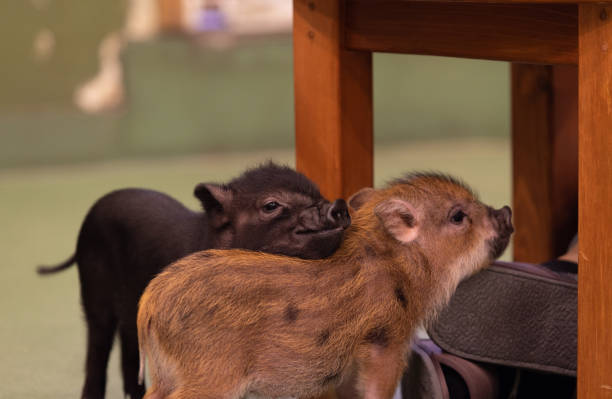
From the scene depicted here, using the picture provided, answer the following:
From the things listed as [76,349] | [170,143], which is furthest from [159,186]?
[76,349]

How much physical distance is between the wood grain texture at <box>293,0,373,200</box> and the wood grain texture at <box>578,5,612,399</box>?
51 cm

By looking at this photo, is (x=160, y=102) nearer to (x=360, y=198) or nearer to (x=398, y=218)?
(x=360, y=198)

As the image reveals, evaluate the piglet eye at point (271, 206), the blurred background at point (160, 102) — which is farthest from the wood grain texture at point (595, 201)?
the blurred background at point (160, 102)

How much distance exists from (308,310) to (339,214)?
173mm

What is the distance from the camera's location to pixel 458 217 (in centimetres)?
163

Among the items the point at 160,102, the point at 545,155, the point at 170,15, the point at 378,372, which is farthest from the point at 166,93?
the point at 378,372

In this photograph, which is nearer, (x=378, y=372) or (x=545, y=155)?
(x=378, y=372)

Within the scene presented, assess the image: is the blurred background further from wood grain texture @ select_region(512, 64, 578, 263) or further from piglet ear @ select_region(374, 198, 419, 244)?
piglet ear @ select_region(374, 198, 419, 244)

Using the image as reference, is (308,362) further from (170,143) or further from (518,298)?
(170,143)

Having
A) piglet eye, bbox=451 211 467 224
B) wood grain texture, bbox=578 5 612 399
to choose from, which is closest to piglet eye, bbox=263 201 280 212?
piglet eye, bbox=451 211 467 224

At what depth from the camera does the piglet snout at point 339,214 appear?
1.52m

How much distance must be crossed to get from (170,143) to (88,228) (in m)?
2.76

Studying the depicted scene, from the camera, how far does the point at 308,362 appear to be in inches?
56.6

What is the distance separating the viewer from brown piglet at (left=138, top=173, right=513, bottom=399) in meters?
1.40
